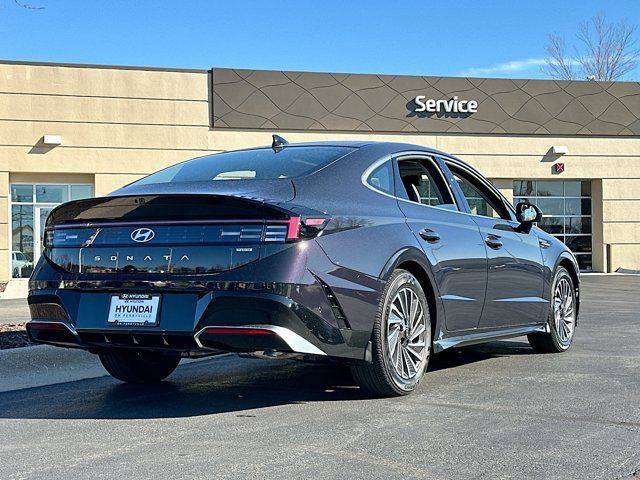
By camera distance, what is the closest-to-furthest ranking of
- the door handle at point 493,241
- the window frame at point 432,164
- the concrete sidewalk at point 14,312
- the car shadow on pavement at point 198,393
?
the car shadow on pavement at point 198,393, the window frame at point 432,164, the door handle at point 493,241, the concrete sidewalk at point 14,312

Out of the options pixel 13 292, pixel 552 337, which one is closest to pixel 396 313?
pixel 552 337

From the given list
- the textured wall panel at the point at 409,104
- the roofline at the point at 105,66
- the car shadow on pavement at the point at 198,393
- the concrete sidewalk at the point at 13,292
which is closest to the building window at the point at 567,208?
the textured wall panel at the point at 409,104

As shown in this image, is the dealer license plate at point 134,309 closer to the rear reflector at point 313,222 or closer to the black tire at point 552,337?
the rear reflector at point 313,222

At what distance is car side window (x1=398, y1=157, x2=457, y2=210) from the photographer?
5.89 meters

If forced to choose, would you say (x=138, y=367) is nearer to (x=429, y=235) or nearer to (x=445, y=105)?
(x=429, y=235)

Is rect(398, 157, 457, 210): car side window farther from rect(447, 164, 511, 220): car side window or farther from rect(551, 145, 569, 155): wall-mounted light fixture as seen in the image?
rect(551, 145, 569, 155): wall-mounted light fixture

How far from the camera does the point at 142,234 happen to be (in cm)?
488

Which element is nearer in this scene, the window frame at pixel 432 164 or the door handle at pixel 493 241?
the window frame at pixel 432 164

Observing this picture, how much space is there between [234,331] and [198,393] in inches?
52.5

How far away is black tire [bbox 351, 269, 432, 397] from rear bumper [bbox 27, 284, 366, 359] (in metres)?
0.15

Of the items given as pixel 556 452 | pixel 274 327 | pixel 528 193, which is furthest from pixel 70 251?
pixel 528 193

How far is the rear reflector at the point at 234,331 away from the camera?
4.54 m

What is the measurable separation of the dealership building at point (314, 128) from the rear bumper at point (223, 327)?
20.7 meters

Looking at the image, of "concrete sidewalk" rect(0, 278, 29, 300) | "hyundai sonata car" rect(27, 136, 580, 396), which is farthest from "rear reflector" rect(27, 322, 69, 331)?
"concrete sidewalk" rect(0, 278, 29, 300)
